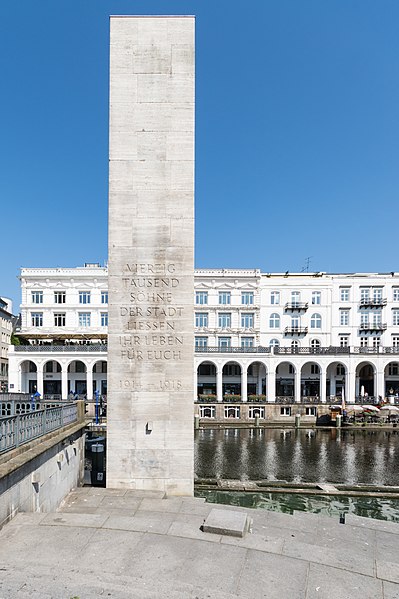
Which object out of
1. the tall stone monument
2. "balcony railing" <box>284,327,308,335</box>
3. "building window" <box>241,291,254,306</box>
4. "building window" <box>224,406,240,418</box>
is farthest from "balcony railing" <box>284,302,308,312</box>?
the tall stone monument

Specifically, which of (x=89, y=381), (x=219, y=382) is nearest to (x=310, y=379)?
(x=219, y=382)

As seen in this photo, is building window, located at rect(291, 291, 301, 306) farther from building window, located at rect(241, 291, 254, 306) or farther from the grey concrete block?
the grey concrete block

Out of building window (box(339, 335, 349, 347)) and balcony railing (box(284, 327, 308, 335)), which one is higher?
balcony railing (box(284, 327, 308, 335))

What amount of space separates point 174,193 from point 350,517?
11654 mm

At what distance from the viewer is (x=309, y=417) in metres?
53.0

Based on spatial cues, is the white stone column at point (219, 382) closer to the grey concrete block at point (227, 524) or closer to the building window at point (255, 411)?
the building window at point (255, 411)

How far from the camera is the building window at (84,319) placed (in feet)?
201

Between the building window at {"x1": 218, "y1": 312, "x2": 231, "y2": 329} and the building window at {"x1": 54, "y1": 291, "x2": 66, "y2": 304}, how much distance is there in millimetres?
23411

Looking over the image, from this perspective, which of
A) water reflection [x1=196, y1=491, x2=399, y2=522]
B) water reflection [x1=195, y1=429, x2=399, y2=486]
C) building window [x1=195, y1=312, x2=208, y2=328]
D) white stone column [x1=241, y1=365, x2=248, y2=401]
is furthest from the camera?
building window [x1=195, y1=312, x2=208, y2=328]

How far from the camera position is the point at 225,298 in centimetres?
6300

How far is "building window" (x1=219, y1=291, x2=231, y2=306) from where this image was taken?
62.8 m

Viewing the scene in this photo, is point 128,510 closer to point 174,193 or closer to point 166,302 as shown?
point 166,302

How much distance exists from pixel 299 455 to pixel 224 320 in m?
31.3

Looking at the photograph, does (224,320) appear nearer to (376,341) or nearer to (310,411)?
(310,411)
